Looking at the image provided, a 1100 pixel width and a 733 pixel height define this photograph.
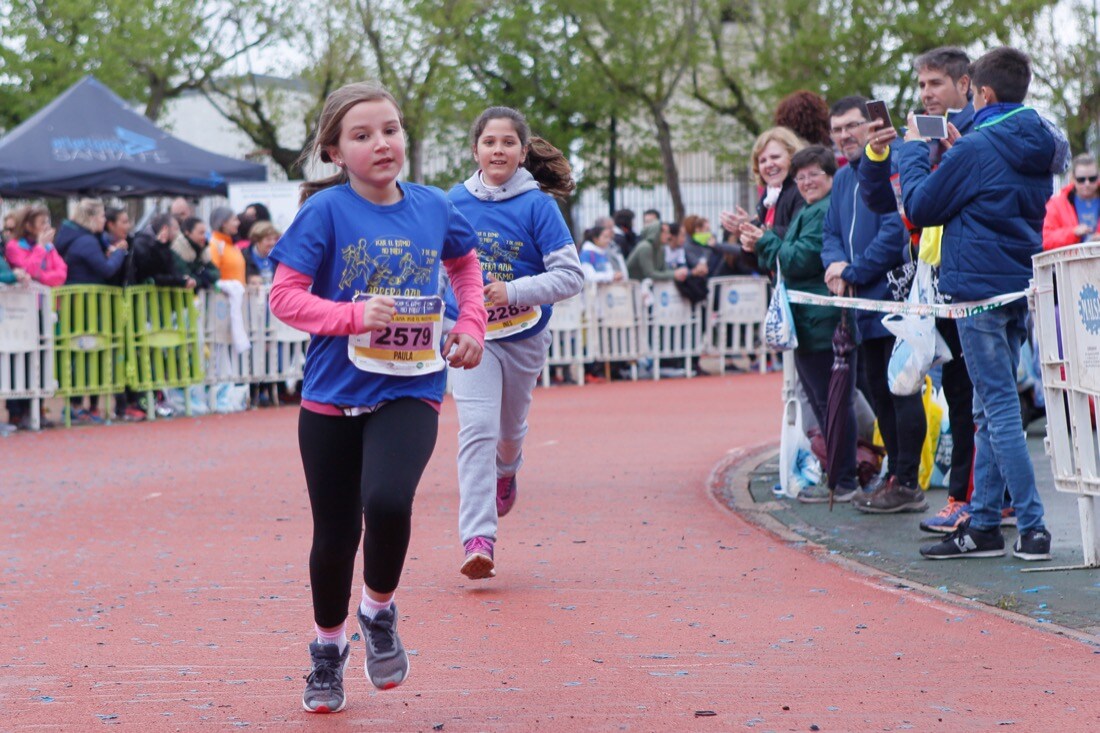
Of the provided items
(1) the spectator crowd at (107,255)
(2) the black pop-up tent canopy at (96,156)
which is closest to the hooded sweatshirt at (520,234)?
(1) the spectator crowd at (107,255)

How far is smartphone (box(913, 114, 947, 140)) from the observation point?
7.07 metres

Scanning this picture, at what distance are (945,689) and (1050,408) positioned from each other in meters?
2.41

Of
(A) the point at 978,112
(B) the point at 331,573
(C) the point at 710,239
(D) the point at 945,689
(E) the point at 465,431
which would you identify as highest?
(C) the point at 710,239

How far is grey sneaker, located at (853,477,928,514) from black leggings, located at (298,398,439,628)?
4.50 m

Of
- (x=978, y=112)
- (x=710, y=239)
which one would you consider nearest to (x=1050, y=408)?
(x=978, y=112)

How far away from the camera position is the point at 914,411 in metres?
8.71

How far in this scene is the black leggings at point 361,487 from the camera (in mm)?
4695

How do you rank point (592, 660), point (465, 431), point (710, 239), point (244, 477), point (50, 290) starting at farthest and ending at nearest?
point (710, 239)
point (50, 290)
point (244, 477)
point (465, 431)
point (592, 660)

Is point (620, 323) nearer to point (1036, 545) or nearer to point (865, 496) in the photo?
point (865, 496)

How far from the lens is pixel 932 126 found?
709 cm

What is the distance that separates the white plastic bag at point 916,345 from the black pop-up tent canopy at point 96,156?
13.5 m

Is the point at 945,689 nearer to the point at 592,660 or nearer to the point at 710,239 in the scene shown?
the point at 592,660

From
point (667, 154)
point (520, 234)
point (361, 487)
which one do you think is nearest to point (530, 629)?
point (361, 487)

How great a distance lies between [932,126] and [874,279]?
5.41ft
